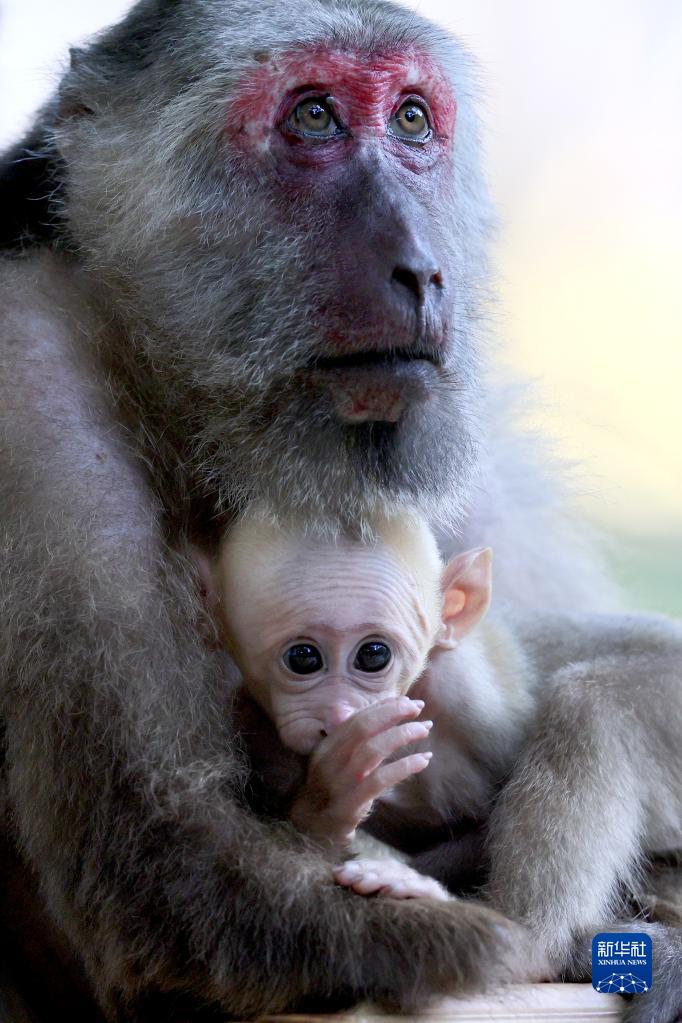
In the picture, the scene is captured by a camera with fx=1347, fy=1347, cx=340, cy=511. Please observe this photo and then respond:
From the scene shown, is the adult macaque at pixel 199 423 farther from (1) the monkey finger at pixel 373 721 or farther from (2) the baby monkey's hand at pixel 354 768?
(1) the monkey finger at pixel 373 721

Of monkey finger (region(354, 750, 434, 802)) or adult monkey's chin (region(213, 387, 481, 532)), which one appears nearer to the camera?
monkey finger (region(354, 750, 434, 802))

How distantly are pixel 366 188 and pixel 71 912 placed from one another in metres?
1.19

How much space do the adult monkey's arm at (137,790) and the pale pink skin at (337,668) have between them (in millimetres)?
54

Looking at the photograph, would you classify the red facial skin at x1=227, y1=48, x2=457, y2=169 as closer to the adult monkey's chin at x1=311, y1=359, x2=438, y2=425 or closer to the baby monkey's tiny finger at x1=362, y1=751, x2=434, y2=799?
the adult monkey's chin at x1=311, y1=359, x2=438, y2=425

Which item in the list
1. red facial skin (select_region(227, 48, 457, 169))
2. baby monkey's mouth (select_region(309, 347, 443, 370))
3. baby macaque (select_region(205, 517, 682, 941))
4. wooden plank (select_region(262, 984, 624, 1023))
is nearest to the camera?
wooden plank (select_region(262, 984, 624, 1023))

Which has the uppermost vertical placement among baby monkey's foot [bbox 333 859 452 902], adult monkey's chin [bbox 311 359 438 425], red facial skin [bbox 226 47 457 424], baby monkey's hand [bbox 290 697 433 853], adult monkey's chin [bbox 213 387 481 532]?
red facial skin [bbox 226 47 457 424]

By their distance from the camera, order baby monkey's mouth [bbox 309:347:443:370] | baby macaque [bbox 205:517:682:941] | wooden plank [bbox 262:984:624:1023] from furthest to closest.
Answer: baby monkey's mouth [bbox 309:347:443:370] → baby macaque [bbox 205:517:682:941] → wooden plank [bbox 262:984:624:1023]

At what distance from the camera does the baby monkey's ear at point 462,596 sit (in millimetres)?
2268

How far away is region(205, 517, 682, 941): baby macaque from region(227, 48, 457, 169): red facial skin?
2.08ft

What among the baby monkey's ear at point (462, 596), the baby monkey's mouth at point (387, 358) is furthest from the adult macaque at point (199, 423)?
the baby monkey's ear at point (462, 596)

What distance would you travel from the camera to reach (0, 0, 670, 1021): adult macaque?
6.07ft

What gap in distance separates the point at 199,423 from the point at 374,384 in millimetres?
330

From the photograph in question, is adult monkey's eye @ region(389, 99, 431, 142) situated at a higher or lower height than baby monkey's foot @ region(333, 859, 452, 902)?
higher

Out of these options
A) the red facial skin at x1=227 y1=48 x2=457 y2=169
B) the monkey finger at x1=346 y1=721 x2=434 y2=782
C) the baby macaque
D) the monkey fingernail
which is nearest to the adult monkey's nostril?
the red facial skin at x1=227 y1=48 x2=457 y2=169
